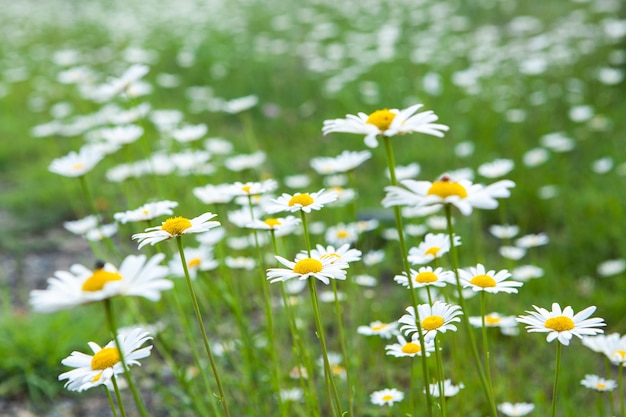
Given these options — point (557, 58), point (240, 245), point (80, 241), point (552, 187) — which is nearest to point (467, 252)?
point (552, 187)

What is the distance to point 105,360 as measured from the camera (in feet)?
3.65

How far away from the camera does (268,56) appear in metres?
5.98

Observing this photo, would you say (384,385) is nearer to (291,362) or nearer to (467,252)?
(291,362)

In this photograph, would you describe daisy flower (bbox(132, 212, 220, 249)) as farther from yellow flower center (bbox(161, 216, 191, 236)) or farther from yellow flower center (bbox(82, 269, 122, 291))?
yellow flower center (bbox(82, 269, 122, 291))

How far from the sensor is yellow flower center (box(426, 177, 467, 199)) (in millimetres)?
939

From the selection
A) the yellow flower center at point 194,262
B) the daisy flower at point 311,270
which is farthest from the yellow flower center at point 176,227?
the yellow flower center at point 194,262

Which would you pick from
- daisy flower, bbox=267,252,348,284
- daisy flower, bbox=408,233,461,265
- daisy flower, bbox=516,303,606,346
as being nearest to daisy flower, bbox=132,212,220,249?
daisy flower, bbox=267,252,348,284

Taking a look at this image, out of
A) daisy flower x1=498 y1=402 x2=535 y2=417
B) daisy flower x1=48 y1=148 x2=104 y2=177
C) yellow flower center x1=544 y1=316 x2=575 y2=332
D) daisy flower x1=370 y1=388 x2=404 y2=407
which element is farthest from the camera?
daisy flower x1=48 y1=148 x2=104 y2=177

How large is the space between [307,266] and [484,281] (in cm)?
38

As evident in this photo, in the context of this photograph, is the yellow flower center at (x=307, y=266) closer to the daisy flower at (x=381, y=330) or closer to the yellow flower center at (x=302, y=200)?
the yellow flower center at (x=302, y=200)

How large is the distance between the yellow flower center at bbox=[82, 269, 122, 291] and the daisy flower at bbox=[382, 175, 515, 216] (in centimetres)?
39

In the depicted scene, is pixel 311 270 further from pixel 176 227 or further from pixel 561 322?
pixel 561 322

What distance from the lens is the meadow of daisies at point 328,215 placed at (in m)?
1.24

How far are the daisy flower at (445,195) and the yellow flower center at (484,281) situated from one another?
35 cm
